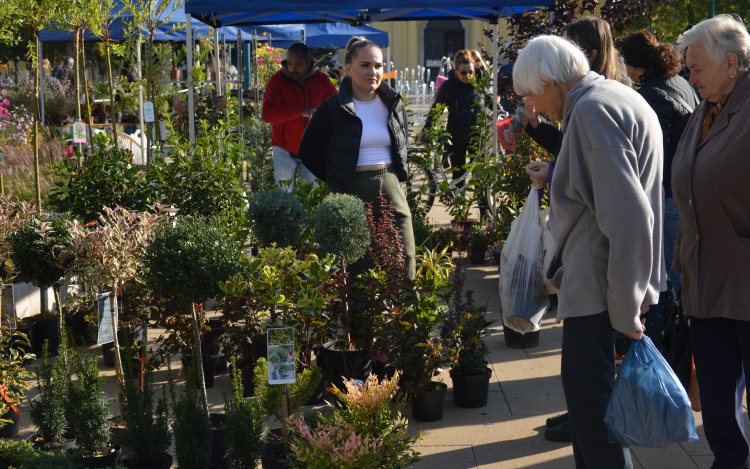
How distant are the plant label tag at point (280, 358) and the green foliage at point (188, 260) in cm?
34

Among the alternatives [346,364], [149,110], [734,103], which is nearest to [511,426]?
[346,364]

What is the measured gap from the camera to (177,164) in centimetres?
410

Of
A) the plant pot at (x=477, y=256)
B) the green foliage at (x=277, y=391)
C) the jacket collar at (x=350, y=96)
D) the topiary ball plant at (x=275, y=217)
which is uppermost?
the jacket collar at (x=350, y=96)

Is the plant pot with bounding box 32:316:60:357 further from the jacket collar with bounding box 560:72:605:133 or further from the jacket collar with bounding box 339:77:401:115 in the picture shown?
the jacket collar with bounding box 560:72:605:133

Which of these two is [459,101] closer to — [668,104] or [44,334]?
[668,104]

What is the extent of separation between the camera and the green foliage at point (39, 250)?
2.88m

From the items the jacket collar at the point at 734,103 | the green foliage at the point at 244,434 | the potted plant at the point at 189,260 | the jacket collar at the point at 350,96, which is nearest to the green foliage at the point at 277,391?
the green foliage at the point at 244,434

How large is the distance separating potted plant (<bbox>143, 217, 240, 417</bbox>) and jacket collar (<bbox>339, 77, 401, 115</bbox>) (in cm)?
144

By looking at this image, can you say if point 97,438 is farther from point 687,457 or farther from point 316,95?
point 316,95

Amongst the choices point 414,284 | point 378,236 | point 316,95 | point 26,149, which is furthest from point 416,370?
point 26,149

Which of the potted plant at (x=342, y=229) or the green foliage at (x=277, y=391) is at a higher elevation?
the potted plant at (x=342, y=229)

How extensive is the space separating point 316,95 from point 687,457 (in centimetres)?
400

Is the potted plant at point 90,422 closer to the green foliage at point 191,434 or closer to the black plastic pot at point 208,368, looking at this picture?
the green foliage at point 191,434

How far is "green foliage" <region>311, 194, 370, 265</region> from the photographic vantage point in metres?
3.11
